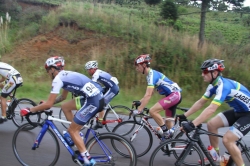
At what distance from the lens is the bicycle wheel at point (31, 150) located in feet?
16.9

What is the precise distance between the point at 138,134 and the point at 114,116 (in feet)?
4.71

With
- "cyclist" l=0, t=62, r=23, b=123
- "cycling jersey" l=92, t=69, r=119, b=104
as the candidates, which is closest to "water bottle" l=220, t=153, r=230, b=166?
"cycling jersey" l=92, t=69, r=119, b=104

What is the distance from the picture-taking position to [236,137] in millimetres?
4531

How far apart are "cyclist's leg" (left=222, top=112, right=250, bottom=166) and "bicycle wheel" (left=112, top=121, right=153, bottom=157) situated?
1908mm

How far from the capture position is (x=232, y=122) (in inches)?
195

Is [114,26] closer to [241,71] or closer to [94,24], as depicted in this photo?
[94,24]

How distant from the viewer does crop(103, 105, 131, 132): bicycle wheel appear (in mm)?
7359

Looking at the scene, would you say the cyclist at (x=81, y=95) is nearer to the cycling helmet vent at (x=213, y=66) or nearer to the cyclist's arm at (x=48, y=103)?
the cyclist's arm at (x=48, y=103)

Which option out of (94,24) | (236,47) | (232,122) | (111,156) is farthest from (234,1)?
(111,156)

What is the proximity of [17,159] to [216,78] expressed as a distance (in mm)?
3758

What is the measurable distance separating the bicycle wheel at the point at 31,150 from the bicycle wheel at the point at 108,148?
710mm

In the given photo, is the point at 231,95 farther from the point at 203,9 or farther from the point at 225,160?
the point at 203,9

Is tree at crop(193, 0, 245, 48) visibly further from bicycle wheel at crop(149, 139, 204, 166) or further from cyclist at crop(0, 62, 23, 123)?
bicycle wheel at crop(149, 139, 204, 166)

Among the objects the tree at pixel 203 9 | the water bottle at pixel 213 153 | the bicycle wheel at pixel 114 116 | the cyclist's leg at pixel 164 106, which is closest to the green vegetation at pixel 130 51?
the tree at pixel 203 9
